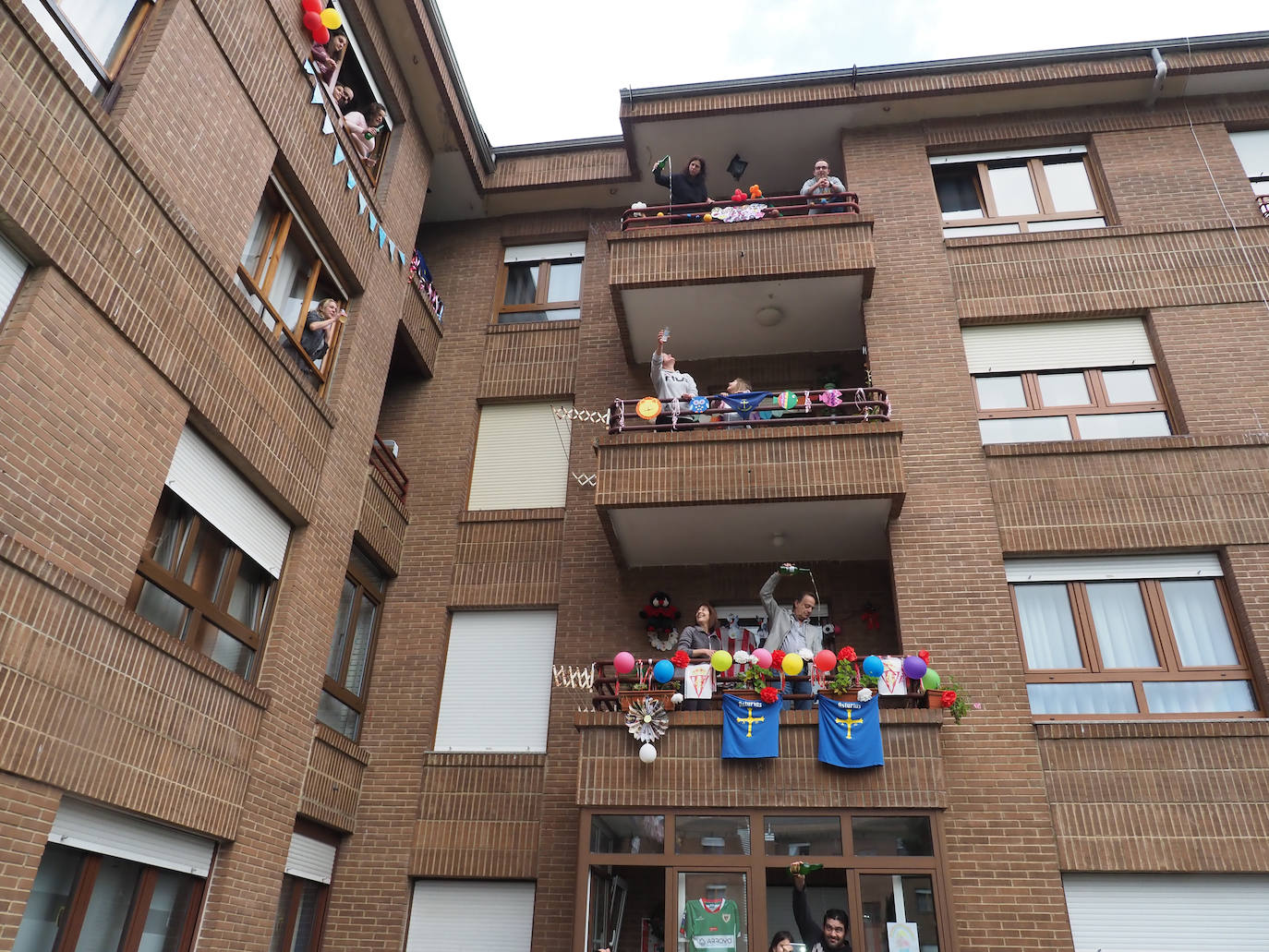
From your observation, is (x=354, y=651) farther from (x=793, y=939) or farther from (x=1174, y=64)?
(x=1174, y=64)

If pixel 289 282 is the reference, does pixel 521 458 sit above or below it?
below

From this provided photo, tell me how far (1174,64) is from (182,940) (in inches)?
654

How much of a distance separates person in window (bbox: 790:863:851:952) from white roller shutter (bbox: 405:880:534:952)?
3797 mm

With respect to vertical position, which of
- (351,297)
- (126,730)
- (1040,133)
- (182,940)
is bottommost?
(182,940)

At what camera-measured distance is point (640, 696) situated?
10.0 meters

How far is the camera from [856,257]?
494 inches

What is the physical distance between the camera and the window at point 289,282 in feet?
33.5

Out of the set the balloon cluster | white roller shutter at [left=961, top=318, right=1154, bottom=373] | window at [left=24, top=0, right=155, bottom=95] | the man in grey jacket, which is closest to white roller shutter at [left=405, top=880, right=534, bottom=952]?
the man in grey jacket

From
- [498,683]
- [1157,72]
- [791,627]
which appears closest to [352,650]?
[498,683]

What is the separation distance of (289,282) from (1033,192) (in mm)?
10706

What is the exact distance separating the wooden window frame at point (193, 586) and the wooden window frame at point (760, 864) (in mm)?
4089

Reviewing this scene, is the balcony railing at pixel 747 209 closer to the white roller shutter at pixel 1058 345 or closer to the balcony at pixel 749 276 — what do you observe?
the balcony at pixel 749 276

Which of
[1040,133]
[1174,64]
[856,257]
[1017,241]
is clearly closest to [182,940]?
[856,257]

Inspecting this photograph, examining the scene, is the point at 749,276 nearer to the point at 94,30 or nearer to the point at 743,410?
the point at 743,410
